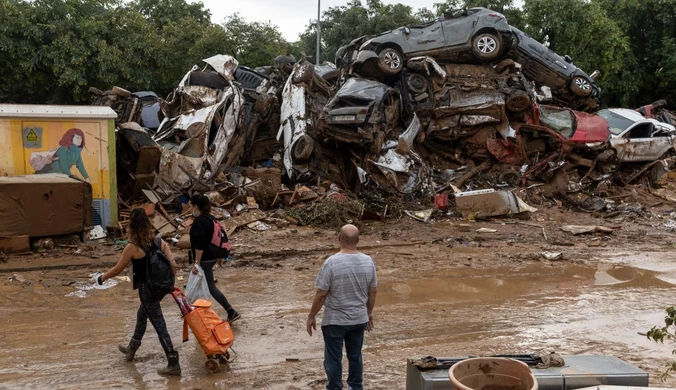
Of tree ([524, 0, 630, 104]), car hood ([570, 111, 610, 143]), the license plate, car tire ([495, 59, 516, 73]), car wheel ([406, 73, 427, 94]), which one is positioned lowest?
car hood ([570, 111, 610, 143])

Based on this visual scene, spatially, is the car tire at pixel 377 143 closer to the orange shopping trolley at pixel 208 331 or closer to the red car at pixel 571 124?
the red car at pixel 571 124

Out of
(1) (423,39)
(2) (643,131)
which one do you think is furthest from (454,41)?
(2) (643,131)

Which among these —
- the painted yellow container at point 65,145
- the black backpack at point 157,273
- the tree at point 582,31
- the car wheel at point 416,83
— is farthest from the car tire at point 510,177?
the tree at point 582,31

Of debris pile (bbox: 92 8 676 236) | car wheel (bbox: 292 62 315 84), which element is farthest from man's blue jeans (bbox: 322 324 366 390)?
car wheel (bbox: 292 62 315 84)

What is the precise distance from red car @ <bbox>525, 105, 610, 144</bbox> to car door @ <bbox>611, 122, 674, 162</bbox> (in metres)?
0.95

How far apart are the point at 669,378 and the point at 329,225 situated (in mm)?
7578

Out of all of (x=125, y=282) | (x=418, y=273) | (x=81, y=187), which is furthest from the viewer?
(x=81, y=187)

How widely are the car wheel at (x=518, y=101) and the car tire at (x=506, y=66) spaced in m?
0.93

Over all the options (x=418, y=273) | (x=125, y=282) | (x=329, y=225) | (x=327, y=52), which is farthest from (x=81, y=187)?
(x=327, y=52)

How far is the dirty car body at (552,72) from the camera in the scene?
17.8m

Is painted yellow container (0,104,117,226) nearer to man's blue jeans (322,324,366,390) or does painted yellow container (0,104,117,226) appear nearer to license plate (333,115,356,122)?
license plate (333,115,356,122)

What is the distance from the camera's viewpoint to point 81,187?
33.5 ft

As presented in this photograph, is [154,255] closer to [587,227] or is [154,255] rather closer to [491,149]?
[587,227]

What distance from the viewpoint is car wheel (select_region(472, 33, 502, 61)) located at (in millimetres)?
16688
